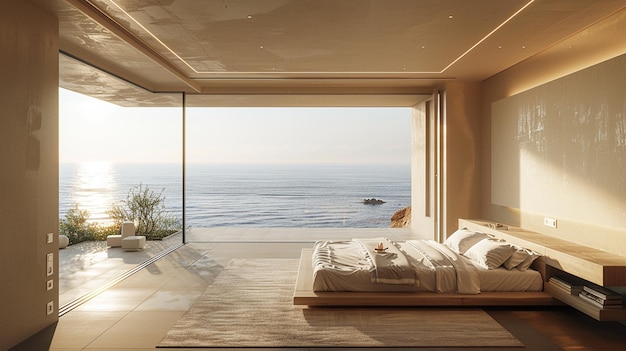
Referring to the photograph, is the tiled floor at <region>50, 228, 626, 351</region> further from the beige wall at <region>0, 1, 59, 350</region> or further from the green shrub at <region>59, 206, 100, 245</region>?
the green shrub at <region>59, 206, 100, 245</region>

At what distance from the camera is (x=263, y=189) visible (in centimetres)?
2831

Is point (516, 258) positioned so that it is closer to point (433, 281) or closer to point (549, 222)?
point (433, 281)

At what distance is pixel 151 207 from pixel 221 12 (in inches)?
231

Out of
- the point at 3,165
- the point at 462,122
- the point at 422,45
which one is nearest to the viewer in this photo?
the point at 3,165

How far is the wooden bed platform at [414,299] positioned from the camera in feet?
14.0

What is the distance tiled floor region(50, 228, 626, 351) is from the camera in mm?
3582

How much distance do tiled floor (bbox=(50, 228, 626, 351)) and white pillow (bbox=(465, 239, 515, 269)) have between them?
47 cm

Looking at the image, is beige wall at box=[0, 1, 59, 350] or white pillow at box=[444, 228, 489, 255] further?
white pillow at box=[444, 228, 489, 255]

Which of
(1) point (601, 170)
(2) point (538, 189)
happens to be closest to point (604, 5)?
(1) point (601, 170)

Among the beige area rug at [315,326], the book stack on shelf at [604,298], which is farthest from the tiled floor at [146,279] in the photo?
the book stack on shelf at [604,298]

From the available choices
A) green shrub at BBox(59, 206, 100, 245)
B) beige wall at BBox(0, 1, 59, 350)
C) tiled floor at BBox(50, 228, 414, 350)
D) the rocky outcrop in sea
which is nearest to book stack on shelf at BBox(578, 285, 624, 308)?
tiled floor at BBox(50, 228, 414, 350)

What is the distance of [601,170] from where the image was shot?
4.29 meters

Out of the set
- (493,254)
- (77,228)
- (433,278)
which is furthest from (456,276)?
(77,228)

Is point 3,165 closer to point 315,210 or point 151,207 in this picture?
point 151,207
